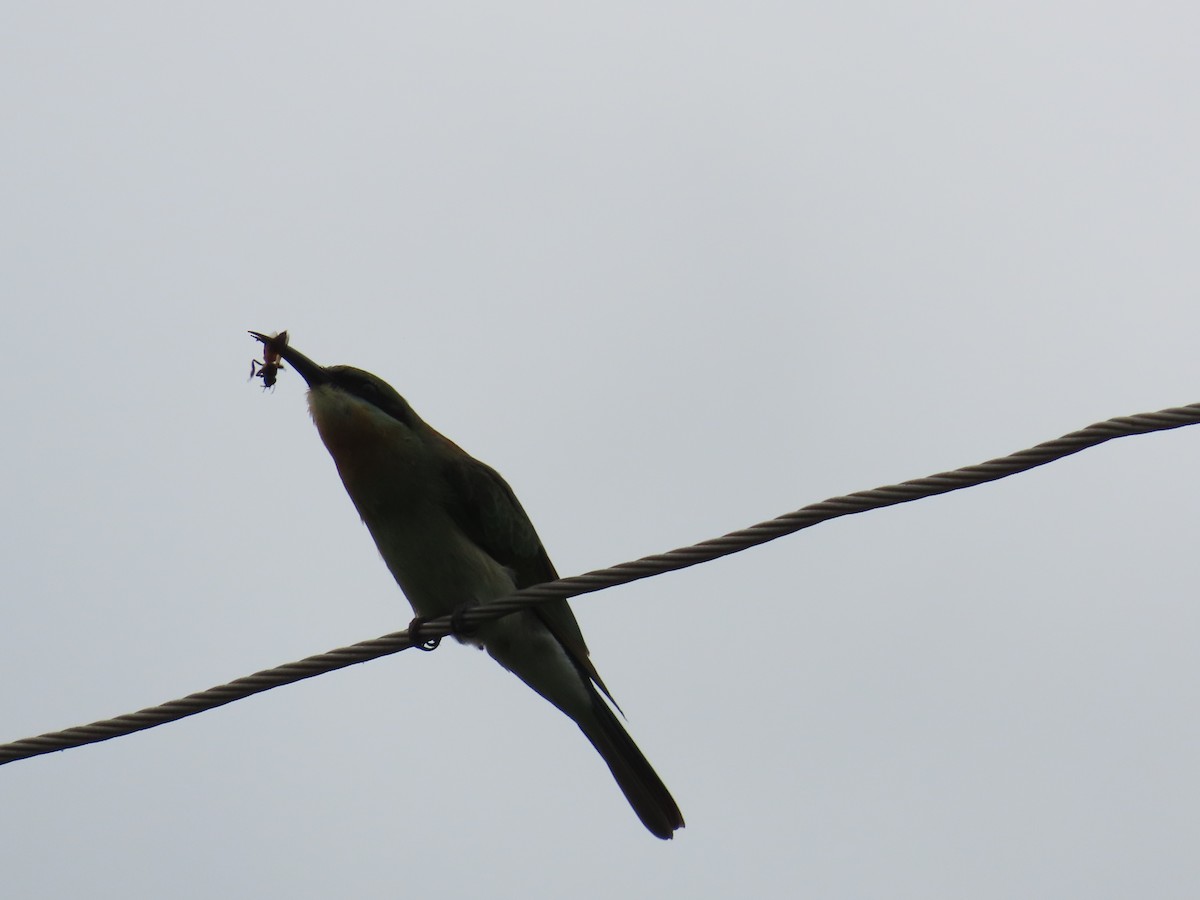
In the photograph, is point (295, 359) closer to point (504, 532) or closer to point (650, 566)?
point (504, 532)

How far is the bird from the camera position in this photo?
478cm

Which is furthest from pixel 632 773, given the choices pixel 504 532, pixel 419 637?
pixel 419 637

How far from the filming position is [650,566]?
10.2 feet

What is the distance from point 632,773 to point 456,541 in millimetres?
1139

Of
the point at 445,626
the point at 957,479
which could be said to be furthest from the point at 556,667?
the point at 957,479

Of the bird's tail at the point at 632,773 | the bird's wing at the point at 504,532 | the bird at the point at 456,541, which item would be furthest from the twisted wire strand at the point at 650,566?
the bird's tail at the point at 632,773

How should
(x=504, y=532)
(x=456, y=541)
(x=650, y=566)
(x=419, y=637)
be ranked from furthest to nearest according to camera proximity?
(x=504, y=532)
(x=456, y=541)
(x=419, y=637)
(x=650, y=566)

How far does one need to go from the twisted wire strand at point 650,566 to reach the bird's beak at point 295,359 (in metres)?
1.66

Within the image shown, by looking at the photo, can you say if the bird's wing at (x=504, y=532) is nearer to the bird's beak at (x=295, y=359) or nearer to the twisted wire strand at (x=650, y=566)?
the bird's beak at (x=295, y=359)

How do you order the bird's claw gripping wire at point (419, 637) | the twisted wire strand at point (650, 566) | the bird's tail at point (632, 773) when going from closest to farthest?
the twisted wire strand at point (650, 566) → the bird's claw gripping wire at point (419, 637) → the bird's tail at point (632, 773)

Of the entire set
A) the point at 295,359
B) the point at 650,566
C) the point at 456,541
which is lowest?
the point at 650,566

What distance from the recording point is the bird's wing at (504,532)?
4875mm

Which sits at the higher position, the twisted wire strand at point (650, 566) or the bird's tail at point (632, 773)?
the twisted wire strand at point (650, 566)

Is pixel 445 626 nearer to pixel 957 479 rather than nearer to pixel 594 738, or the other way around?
pixel 594 738
